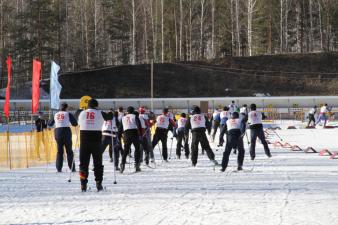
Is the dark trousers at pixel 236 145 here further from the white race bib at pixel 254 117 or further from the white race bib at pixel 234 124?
the white race bib at pixel 254 117

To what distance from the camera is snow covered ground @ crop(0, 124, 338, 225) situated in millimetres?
7609

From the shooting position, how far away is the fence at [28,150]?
17422 mm

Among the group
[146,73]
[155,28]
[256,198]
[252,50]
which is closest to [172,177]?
[256,198]

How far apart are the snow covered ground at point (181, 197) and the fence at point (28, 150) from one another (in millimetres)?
2741

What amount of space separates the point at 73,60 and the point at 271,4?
84.8ft

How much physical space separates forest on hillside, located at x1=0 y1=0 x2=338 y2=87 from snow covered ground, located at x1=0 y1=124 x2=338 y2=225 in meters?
54.1

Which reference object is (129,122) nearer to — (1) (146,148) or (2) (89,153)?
(1) (146,148)

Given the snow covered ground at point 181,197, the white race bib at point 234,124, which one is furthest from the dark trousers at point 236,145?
the snow covered ground at point 181,197

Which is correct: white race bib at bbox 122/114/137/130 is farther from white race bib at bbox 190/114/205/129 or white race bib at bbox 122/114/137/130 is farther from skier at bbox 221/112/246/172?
skier at bbox 221/112/246/172

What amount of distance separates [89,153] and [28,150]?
389 inches

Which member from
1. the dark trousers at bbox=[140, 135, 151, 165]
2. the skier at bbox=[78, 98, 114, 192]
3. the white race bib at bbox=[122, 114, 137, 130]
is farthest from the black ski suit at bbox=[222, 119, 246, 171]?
the skier at bbox=[78, 98, 114, 192]

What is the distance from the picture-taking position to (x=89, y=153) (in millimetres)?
10391

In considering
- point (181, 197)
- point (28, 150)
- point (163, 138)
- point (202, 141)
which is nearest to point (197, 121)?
point (202, 141)

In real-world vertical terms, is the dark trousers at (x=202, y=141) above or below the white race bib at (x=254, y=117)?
below
